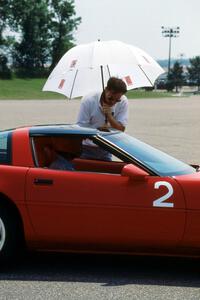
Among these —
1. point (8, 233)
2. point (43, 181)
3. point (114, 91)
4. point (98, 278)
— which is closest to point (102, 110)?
point (114, 91)

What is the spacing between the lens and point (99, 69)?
7.51 metres

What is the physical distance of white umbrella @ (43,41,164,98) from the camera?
7.41 m

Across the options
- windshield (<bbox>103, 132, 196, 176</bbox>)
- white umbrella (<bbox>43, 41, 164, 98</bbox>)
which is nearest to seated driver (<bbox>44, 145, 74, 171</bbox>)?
windshield (<bbox>103, 132, 196, 176</bbox>)

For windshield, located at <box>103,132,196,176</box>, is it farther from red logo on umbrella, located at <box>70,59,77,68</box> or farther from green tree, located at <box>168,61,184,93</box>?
green tree, located at <box>168,61,184,93</box>

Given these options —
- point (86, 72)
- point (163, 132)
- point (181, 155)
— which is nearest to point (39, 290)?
point (86, 72)

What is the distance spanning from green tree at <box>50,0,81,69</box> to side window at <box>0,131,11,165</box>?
10650 cm

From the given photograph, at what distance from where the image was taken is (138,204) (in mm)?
4883

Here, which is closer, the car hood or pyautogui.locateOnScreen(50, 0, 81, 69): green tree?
the car hood

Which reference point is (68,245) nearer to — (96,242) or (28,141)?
(96,242)

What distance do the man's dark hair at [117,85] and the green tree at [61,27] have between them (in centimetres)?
10570

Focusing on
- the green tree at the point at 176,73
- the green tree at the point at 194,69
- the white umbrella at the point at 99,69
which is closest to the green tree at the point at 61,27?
the green tree at the point at 176,73

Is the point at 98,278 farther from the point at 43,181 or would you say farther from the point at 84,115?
the point at 84,115

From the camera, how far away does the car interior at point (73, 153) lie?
5398 millimetres

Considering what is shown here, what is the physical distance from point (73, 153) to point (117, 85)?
1.01 m
